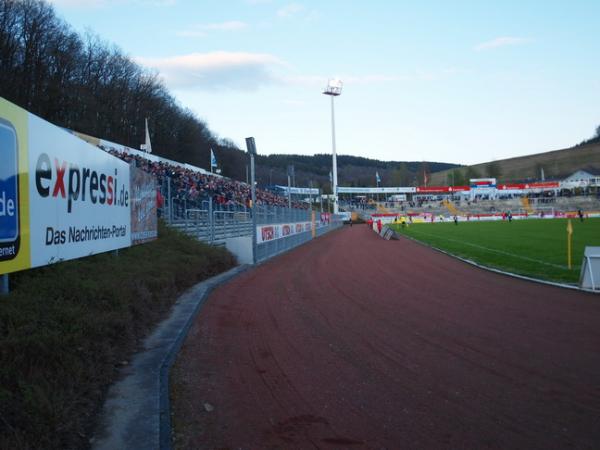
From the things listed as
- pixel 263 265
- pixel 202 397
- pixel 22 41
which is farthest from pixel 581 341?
pixel 22 41

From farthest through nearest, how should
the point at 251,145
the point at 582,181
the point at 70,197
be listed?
the point at 582,181
the point at 251,145
the point at 70,197

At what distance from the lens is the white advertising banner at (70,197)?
682 cm

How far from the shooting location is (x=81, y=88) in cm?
4106

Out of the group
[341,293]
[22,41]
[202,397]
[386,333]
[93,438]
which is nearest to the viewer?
[93,438]

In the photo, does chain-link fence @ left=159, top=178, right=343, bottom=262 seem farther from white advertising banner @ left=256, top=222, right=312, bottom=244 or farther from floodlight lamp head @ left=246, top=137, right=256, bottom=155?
floodlight lamp head @ left=246, top=137, right=256, bottom=155

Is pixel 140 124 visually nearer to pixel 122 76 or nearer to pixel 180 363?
pixel 122 76

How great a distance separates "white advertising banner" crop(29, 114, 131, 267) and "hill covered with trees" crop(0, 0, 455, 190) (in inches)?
913

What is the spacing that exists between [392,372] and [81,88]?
4043cm

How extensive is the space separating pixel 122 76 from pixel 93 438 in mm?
52541

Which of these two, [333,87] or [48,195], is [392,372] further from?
[333,87]

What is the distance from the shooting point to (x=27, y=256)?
256 inches

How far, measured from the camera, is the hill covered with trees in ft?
107

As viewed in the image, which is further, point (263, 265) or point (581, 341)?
point (263, 265)

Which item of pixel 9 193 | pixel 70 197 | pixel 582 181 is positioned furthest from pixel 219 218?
pixel 582 181
